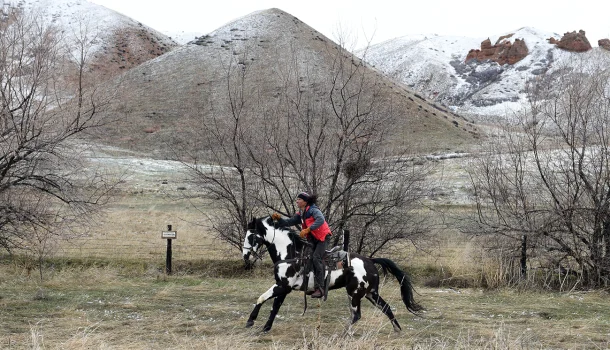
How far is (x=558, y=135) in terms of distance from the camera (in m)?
14.9

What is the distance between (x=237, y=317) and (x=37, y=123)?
21.8ft

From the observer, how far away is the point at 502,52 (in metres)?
138

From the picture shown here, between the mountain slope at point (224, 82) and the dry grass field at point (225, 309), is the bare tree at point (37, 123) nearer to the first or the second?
the dry grass field at point (225, 309)

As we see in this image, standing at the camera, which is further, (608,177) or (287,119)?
(287,119)

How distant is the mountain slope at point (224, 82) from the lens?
195ft

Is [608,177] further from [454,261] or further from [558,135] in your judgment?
[454,261]

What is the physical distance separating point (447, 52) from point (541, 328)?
5975 inches

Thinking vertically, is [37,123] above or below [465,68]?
below

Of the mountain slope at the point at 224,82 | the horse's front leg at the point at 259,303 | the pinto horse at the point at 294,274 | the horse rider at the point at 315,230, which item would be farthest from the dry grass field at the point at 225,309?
the mountain slope at the point at 224,82

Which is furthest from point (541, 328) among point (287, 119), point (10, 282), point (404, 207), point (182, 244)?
point (182, 244)

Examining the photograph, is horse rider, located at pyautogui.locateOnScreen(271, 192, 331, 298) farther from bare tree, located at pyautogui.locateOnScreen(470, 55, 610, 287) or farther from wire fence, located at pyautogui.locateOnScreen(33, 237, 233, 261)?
wire fence, located at pyautogui.locateOnScreen(33, 237, 233, 261)

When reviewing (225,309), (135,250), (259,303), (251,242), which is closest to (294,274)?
(259,303)

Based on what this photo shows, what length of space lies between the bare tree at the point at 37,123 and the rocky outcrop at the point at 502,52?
440 ft

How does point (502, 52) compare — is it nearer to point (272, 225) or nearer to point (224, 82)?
point (224, 82)
